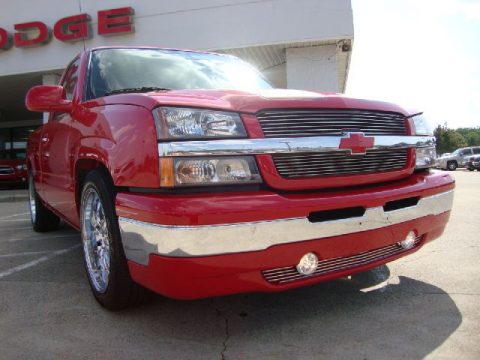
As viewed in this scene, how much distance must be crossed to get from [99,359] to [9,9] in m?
14.2

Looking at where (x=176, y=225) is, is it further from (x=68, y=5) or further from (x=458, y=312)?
(x=68, y=5)

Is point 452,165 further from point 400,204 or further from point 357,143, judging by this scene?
point 357,143

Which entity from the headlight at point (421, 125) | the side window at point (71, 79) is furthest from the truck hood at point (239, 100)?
the side window at point (71, 79)

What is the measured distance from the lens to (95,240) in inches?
119

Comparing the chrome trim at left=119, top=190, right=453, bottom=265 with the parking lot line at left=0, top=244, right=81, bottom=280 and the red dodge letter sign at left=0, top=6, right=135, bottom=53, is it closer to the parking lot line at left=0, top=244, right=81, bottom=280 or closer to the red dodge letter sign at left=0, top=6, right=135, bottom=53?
the parking lot line at left=0, top=244, right=81, bottom=280

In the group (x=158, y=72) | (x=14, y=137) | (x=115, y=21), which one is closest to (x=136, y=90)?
(x=158, y=72)

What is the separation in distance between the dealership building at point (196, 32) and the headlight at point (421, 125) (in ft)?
27.5

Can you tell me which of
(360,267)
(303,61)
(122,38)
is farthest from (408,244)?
(122,38)

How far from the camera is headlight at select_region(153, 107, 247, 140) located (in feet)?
7.00

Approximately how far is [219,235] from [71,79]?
2.64 metres

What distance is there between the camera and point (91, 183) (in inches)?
109

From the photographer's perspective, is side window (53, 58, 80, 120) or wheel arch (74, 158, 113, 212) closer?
wheel arch (74, 158, 113, 212)

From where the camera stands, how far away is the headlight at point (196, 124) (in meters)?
2.13

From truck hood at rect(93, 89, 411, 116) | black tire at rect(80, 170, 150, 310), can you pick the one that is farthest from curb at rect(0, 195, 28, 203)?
truck hood at rect(93, 89, 411, 116)
